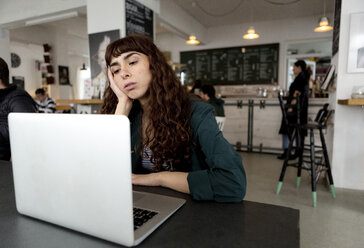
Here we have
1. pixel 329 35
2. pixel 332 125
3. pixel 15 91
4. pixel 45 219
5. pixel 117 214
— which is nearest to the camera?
pixel 117 214

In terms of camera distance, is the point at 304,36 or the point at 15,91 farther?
the point at 304,36

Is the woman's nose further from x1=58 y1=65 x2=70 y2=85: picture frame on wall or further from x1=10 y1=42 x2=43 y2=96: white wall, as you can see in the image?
x1=10 y1=42 x2=43 y2=96: white wall

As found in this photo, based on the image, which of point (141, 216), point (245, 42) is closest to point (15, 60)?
point (245, 42)

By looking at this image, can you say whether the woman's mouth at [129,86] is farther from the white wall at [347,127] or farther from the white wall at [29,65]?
the white wall at [29,65]

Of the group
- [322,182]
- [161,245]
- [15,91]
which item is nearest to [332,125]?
[322,182]

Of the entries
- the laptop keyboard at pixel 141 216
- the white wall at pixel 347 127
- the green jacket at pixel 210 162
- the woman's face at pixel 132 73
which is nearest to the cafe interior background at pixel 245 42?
the white wall at pixel 347 127

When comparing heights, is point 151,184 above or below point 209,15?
below

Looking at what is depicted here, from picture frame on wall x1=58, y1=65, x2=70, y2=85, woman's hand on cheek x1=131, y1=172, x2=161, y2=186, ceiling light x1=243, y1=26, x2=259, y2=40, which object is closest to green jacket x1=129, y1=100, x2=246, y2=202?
woman's hand on cheek x1=131, y1=172, x2=161, y2=186

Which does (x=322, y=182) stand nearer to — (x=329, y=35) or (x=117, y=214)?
(x=117, y=214)

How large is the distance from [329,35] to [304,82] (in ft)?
8.27

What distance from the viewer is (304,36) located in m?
5.76

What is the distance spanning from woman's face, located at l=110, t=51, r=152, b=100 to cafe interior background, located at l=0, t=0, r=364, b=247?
31.4 inches

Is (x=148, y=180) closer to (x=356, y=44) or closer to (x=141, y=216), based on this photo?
(x=141, y=216)

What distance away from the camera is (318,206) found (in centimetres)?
220
